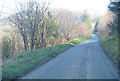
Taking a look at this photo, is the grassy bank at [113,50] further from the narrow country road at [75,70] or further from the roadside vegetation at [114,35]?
the narrow country road at [75,70]

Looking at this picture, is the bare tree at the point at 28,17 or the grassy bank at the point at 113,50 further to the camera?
the bare tree at the point at 28,17

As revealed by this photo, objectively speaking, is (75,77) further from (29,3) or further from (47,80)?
(29,3)

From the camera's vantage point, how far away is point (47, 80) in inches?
287

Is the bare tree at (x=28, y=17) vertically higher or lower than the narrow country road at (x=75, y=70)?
higher

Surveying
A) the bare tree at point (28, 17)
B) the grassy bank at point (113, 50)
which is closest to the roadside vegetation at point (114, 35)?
the grassy bank at point (113, 50)

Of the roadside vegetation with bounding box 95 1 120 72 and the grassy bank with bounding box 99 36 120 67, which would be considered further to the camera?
the roadside vegetation with bounding box 95 1 120 72

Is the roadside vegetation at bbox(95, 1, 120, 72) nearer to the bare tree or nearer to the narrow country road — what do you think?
the narrow country road

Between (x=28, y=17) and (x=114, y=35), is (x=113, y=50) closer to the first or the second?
(x=114, y=35)

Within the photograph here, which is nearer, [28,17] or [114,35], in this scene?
[114,35]

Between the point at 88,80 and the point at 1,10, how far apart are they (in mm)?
13681

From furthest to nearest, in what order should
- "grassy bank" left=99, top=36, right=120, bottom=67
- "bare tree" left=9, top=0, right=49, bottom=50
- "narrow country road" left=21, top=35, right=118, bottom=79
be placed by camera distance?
"bare tree" left=9, top=0, right=49, bottom=50 → "grassy bank" left=99, top=36, right=120, bottom=67 → "narrow country road" left=21, top=35, right=118, bottom=79

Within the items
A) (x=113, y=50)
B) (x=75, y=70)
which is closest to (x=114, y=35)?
(x=113, y=50)

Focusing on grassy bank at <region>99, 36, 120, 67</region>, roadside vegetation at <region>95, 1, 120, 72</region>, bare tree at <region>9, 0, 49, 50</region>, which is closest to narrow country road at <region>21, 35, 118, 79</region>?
grassy bank at <region>99, 36, 120, 67</region>

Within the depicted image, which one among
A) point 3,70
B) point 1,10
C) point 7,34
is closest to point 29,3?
point 1,10
